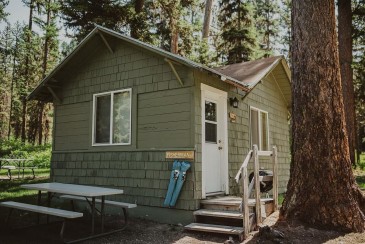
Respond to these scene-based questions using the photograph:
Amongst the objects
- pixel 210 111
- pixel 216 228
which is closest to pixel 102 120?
pixel 210 111

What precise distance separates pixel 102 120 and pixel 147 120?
1.62 meters

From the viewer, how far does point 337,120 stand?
6.15m

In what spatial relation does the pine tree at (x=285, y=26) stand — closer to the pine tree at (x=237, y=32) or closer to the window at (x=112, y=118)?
the pine tree at (x=237, y=32)

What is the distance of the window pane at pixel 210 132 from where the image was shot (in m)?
7.66

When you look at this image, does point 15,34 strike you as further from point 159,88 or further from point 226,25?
point 159,88

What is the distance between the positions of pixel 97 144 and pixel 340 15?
12102 mm

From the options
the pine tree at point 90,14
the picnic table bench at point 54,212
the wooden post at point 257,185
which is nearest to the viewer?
the picnic table bench at point 54,212

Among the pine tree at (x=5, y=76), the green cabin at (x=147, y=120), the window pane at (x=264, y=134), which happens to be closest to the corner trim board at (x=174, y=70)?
the green cabin at (x=147, y=120)

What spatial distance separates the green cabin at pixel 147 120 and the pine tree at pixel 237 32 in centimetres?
926

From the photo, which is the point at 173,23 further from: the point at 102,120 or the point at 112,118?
the point at 112,118

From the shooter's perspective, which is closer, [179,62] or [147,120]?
[179,62]

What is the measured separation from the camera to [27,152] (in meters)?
22.6

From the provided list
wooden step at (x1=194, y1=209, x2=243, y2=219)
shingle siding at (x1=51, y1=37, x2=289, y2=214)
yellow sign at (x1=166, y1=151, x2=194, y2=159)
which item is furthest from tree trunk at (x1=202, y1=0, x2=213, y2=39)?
wooden step at (x1=194, y1=209, x2=243, y2=219)

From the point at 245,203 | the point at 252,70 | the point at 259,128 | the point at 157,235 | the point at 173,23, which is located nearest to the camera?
the point at 245,203
